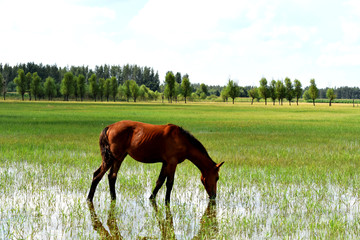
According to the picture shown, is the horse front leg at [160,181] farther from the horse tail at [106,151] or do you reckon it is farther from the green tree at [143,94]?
the green tree at [143,94]

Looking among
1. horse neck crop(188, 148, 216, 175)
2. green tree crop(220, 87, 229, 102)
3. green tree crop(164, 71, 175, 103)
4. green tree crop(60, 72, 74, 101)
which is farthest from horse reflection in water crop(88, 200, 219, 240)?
green tree crop(60, 72, 74, 101)

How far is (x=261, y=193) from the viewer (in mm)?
9789

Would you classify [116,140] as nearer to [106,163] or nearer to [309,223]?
[106,163]

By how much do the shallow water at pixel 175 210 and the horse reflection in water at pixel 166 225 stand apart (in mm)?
18

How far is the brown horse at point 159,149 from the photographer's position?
326 inches

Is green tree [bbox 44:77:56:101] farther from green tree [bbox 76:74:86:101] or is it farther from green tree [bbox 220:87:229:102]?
green tree [bbox 220:87:229:102]

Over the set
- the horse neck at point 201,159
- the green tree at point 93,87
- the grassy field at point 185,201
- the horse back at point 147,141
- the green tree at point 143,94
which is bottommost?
the grassy field at point 185,201

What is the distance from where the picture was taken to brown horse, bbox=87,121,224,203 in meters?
8.27

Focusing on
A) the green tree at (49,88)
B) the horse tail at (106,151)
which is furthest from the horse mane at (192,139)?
the green tree at (49,88)

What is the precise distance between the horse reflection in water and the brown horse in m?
0.63

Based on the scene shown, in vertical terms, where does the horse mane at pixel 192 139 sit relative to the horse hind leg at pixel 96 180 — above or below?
above

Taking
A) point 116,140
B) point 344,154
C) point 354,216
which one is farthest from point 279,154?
point 116,140

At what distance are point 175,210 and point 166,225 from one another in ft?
3.10

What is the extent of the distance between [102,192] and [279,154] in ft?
32.4
